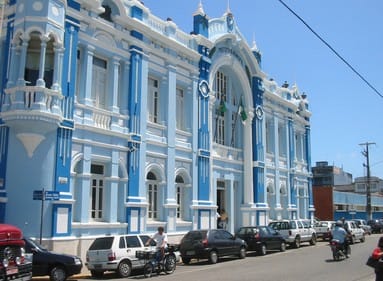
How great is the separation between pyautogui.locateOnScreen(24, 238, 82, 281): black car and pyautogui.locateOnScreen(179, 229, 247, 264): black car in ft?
21.9

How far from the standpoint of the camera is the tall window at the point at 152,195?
24.5 meters

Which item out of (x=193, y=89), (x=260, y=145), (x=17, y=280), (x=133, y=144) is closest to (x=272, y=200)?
(x=260, y=145)

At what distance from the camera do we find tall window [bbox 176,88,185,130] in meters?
27.4

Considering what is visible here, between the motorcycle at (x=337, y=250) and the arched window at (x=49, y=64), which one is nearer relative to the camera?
the arched window at (x=49, y=64)

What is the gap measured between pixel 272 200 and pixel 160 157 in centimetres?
1476

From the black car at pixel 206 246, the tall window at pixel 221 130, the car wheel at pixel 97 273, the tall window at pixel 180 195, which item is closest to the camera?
the car wheel at pixel 97 273

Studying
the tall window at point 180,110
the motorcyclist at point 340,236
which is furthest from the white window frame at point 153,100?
the motorcyclist at point 340,236

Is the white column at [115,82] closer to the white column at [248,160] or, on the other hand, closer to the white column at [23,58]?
the white column at [23,58]

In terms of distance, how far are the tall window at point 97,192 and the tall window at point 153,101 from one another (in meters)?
4.72

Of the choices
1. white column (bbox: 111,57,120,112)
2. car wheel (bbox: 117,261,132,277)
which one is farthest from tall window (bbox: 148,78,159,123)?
car wheel (bbox: 117,261,132,277)

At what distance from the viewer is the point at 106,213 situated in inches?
848

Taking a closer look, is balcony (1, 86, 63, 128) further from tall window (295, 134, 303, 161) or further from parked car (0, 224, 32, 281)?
tall window (295, 134, 303, 161)

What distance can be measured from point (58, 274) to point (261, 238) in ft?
42.0

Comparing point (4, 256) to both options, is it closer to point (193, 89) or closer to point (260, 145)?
point (193, 89)
